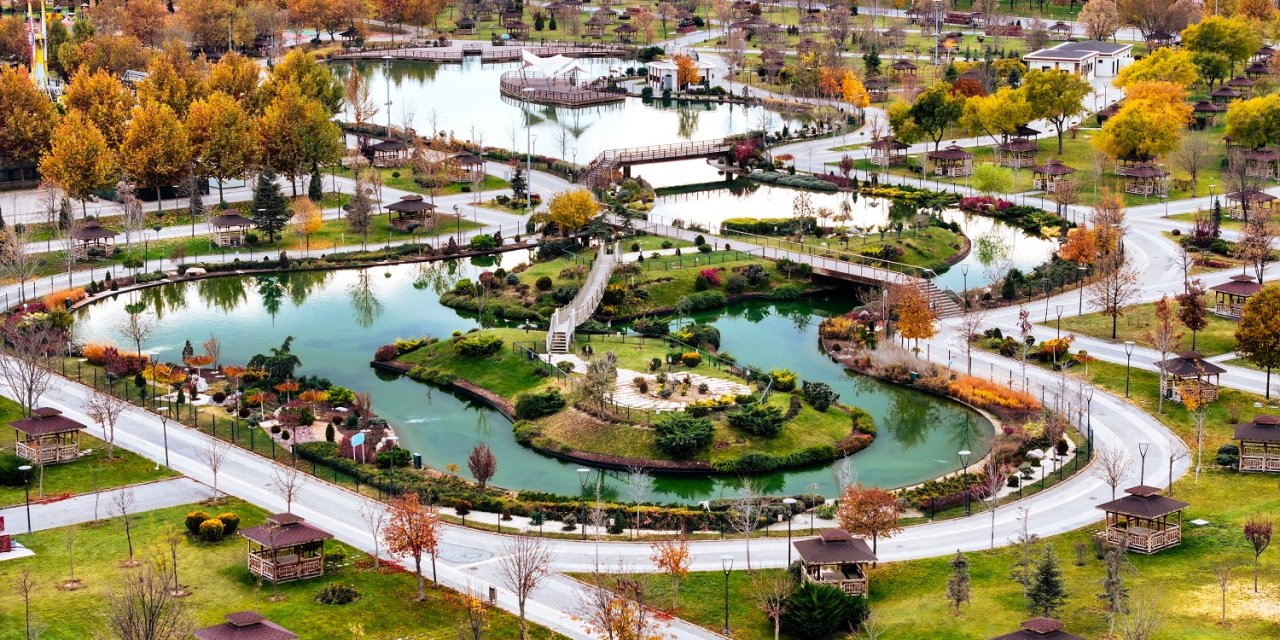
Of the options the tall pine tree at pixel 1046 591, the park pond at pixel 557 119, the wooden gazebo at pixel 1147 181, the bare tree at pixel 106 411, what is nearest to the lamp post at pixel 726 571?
the tall pine tree at pixel 1046 591

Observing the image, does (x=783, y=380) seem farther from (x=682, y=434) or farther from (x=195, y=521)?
(x=195, y=521)

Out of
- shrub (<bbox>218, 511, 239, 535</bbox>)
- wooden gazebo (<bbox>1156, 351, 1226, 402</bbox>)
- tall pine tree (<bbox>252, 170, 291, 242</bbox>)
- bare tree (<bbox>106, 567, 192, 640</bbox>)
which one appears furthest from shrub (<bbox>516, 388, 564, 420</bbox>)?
tall pine tree (<bbox>252, 170, 291, 242</bbox>)

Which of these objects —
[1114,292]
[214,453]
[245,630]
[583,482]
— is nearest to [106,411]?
[214,453]

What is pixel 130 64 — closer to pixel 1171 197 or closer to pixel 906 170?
pixel 906 170

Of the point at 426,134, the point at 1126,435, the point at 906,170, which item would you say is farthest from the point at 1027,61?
the point at 1126,435

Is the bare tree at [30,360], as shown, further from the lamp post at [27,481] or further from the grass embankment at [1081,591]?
the grass embankment at [1081,591]

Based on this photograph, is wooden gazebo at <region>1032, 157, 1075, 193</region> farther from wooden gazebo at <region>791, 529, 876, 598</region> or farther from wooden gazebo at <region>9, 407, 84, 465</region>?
wooden gazebo at <region>9, 407, 84, 465</region>
